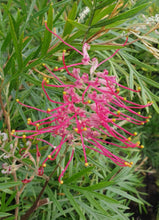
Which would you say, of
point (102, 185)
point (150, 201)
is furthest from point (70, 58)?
point (150, 201)

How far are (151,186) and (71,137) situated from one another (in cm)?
115

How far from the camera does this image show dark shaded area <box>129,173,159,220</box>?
1.21m

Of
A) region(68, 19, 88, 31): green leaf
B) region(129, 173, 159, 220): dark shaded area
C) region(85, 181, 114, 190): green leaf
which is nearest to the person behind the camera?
region(68, 19, 88, 31): green leaf

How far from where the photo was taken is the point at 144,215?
126cm

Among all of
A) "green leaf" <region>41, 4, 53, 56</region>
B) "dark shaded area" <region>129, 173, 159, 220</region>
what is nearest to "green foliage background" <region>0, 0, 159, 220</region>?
"green leaf" <region>41, 4, 53, 56</region>

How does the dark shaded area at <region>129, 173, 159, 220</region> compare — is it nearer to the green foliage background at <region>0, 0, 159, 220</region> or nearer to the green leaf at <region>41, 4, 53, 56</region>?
the green foliage background at <region>0, 0, 159, 220</region>

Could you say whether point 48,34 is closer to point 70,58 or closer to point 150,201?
point 70,58

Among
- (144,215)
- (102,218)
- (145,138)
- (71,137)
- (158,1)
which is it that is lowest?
(144,215)

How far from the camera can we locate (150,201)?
4.43 ft

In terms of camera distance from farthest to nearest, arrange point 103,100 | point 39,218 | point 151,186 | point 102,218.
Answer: point 151,186
point 39,218
point 102,218
point 103,100

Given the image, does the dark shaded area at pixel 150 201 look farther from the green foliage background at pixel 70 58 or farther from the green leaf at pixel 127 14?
the green leaf at pixel 127 14

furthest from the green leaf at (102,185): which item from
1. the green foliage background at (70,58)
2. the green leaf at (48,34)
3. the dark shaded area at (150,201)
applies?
the dark shaded area at (150,201)

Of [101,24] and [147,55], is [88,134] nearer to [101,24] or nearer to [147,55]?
[101,24]

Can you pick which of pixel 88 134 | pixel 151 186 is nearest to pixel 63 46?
pixel 88 134
